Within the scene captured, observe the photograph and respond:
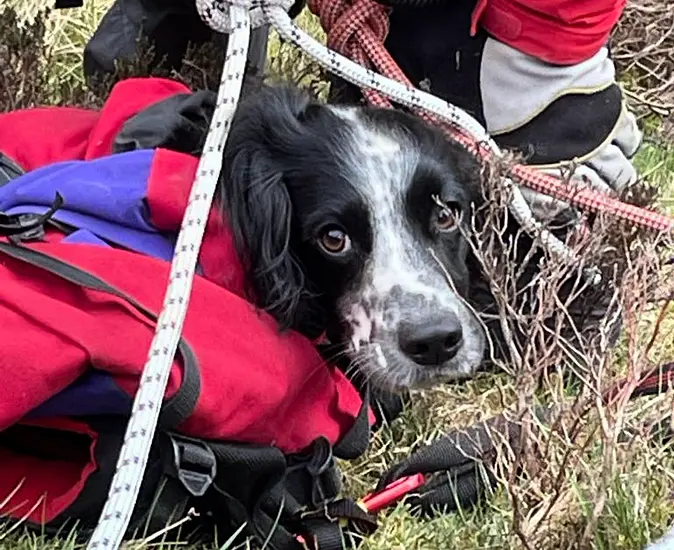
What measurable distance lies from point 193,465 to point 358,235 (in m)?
0.52

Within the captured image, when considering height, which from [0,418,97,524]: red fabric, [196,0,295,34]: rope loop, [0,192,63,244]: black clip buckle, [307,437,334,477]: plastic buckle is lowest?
[307,437,334,477]: plastic buckle

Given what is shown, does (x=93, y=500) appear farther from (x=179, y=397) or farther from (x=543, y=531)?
(x=543, y=531)

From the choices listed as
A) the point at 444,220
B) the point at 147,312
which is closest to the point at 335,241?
the point at 444,220

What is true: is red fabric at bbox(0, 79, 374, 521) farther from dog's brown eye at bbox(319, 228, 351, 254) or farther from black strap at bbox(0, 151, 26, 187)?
black strap at bbox(0, 151, 26, 187)

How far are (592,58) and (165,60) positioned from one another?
3.78ft

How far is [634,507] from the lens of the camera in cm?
195

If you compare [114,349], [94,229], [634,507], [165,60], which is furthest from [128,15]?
[634,507]

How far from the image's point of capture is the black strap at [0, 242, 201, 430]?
186cm

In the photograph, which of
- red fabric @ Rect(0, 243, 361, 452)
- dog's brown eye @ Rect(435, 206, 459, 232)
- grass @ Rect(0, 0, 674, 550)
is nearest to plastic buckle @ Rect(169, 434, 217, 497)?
red fabric @ Rect(0, 243, 361, 452)

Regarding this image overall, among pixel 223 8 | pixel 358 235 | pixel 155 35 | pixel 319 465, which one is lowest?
pixel 319 465

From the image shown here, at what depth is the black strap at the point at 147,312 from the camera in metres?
1.86

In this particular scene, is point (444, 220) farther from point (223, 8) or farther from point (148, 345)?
point (148, 345)

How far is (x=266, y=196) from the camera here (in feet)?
7.45

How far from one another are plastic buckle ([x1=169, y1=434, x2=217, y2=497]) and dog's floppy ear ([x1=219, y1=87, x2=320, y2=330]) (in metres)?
0.34
